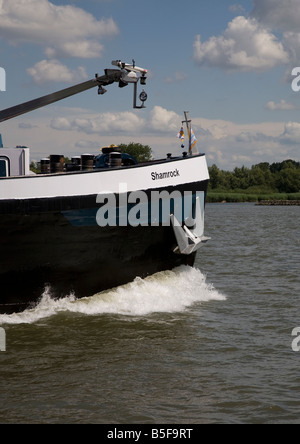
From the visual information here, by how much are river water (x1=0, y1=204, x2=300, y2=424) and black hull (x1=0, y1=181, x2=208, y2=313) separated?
1.24ft

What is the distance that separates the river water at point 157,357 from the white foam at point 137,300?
0.08ft

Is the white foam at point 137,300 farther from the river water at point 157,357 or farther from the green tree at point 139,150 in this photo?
the green tree at point 139,150

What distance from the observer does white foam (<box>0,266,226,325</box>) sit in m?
11.1

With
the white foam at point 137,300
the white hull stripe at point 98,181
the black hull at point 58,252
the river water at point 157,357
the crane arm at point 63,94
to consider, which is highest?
the crane arm at point 63,94

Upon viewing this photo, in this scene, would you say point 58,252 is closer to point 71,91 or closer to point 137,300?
point 137,300

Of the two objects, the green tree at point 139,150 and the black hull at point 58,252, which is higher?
the green tree at point 139,150

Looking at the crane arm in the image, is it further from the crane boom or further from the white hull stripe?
the white hull stripe

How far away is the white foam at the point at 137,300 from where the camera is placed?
11.1 m

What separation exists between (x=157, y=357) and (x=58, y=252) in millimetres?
3082

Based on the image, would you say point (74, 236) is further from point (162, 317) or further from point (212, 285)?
point (212, 285)

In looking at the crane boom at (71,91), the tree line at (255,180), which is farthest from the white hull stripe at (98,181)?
the tree line at (255,180)

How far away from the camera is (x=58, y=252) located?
431 inches

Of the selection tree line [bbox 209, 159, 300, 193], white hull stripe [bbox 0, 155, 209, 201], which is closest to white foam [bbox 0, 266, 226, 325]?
white hull stripe [bbox 0, 155, 209, 201]
